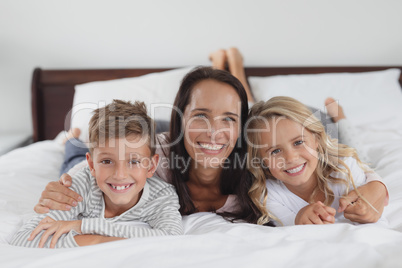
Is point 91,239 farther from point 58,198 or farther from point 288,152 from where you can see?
point 288,152

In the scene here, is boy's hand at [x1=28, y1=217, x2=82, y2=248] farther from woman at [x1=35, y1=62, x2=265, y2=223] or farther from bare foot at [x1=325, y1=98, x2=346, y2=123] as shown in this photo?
bare foot at [x1=325, y1=98, x2=346, y2=123]

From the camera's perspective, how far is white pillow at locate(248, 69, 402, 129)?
Result: 1.95 meters

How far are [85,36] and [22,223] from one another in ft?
5.14

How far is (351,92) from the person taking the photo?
6.61 ft

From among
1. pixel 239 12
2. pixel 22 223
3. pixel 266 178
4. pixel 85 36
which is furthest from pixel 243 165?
pixel 85 36

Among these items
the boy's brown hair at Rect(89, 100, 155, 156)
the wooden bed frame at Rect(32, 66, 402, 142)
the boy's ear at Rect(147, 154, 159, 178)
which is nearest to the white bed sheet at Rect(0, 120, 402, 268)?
the boy's ear at Rect(147, 154, 159, 178)

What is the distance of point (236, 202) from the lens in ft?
4.09

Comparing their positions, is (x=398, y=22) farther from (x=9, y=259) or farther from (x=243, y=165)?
(x=9, y=259)

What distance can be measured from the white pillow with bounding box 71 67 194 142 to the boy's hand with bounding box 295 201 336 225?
98 cm

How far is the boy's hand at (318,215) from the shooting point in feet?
3.29

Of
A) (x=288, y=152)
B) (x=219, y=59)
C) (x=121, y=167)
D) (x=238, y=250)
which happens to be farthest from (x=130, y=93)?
(x=238, y=250)

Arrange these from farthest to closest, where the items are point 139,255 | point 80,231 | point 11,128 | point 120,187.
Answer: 1. point 11,128
2. point 120,187
3. point 80,231
4. point 139,255

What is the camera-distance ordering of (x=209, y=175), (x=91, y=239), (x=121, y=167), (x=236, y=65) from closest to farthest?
(x=91, y=239) → (x=121, y=167) → (x=209, y=175) → (x=236, y=65)

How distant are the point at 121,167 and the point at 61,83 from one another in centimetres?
149
